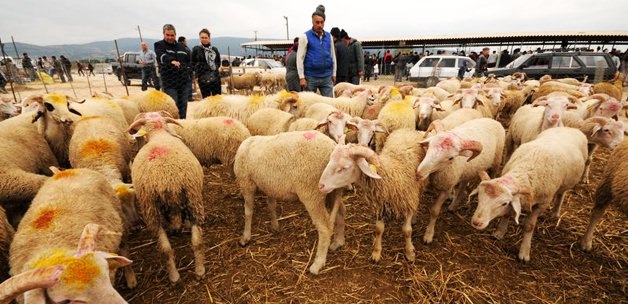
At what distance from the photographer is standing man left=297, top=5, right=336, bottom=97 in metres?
5.23

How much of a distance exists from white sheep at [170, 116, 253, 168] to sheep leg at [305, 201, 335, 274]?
156 cm

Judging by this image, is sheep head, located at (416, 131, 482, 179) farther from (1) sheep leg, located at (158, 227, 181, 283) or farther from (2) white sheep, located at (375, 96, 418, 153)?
(1) sheep leg, located at (158, 227, 181, 283)

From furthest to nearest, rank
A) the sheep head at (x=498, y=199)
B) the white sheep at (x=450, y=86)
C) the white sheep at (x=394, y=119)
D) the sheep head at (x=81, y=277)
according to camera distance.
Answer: the white sheep at (x=450, y=86)
the white sheep at (x=394, y=119)
the sheep head at (x=498, y=199)
the sheep head at (x=81, y=277)

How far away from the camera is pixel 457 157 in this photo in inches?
120

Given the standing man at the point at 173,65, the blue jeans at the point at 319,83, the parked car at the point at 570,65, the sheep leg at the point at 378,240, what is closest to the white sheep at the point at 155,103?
the standing man at the point at 173,65

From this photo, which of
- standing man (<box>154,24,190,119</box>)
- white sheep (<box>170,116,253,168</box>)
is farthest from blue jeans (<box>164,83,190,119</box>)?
white sheep (<box>170,116,253,168</box>)

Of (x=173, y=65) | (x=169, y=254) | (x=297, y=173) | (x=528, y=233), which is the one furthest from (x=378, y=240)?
(x=173, y=65)

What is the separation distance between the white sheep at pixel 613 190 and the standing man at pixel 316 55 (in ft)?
13.8

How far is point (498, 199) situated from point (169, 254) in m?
2.85

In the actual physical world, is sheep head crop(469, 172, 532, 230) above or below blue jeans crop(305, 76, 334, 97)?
below

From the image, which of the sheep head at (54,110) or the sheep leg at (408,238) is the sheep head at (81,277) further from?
the sheep head at (54,110)

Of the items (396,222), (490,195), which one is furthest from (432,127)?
(396,222)

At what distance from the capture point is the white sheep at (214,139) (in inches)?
147

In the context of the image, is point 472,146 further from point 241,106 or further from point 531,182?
point 241,106
